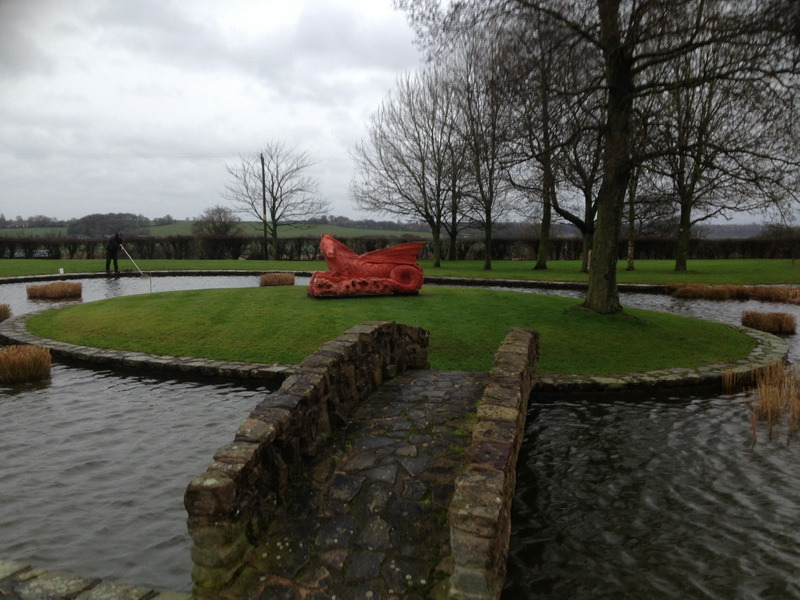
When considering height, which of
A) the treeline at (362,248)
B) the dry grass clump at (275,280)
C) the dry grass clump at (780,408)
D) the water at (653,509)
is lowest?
the water at (653,509)

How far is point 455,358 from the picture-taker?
9.55 meters

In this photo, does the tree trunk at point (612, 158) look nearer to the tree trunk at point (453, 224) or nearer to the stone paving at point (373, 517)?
the stone paving at point (373, 517)

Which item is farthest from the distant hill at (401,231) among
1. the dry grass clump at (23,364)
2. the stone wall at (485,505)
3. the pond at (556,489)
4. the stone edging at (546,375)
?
→ the stone wall at (485,505)

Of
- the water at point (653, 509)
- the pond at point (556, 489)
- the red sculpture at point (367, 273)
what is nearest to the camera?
the water at point (653, 509)

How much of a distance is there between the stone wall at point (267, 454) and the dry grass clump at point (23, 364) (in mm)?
6424

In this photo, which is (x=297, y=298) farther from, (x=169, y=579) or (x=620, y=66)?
(x=169, y=579)

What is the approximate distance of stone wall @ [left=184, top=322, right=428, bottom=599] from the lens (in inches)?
133

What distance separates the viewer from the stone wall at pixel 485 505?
308 cm

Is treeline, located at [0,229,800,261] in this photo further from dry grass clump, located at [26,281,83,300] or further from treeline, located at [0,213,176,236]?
dry grass clump, located at [26,281,83,300]

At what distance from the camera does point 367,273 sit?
15016 mm

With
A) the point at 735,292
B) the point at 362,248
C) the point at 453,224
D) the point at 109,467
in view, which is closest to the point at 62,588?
the point at 109,467

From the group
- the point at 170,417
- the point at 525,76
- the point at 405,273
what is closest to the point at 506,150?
the point at 525,76

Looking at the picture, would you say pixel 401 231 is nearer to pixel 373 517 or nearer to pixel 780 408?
pixel 780 408

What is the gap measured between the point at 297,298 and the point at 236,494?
11209mm
